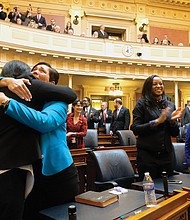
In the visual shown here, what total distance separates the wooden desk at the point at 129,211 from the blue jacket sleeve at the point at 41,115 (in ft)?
1.36

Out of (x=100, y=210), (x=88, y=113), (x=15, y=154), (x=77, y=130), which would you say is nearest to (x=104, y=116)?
(x=88, y=113)

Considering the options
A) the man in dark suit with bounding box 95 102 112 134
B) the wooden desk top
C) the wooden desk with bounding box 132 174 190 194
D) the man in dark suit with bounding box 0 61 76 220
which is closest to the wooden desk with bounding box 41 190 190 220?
the wooden desk top

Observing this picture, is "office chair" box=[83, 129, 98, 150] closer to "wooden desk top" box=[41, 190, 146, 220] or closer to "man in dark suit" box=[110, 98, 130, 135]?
"man in dark suit" box=[110, 98, 130, 135]

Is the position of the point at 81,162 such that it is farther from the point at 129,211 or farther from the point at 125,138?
the point at 129,211

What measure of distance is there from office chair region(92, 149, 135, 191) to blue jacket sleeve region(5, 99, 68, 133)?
108 centimetres

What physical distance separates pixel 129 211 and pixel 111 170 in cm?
120

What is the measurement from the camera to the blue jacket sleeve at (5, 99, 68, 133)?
1207 millimetres

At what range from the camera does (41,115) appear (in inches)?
50.8

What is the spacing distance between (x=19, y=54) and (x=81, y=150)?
5866mm

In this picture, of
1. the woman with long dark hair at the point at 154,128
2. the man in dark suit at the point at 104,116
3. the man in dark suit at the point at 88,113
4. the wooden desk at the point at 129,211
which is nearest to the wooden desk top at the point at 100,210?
the wooden desk at the point at 129,211

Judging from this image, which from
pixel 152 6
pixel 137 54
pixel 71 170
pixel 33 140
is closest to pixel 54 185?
pixel 71 170

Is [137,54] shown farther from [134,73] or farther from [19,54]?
[19,54]

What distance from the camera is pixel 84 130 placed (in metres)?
3.98

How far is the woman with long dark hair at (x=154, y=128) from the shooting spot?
7.53 feet
